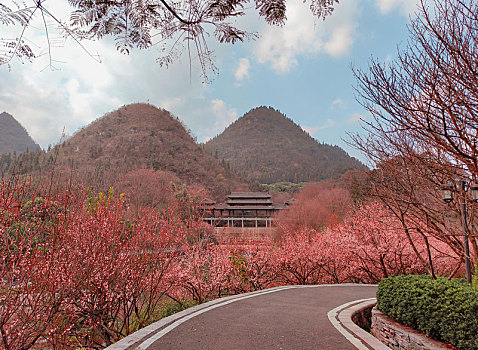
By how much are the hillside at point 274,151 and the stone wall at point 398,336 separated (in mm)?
79438

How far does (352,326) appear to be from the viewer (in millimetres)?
5660

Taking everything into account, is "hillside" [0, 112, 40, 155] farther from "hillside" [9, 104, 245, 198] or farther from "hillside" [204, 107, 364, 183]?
"hillside" [204, 107, 364, 183]

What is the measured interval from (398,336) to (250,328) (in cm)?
267

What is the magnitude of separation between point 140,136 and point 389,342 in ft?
281

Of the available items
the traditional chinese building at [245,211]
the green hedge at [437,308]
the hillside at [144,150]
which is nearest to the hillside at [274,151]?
the hillside at [144,150]

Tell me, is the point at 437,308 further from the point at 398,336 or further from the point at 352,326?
the point at 352,326

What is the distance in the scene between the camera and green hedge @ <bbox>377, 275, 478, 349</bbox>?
407 centimetres

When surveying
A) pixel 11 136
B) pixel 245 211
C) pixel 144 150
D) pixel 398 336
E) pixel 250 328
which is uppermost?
pixel 144 150

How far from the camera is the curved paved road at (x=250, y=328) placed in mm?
4505

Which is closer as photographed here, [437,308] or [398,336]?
[437,308]

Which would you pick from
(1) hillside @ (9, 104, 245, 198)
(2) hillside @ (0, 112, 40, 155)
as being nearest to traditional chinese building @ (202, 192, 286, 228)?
(1) hillside @ (9, 104, 245, 198)

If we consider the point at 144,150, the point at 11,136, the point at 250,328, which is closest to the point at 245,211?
the point at 250,328

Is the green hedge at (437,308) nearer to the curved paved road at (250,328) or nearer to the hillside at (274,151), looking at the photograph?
the curved paved road at (250,328)

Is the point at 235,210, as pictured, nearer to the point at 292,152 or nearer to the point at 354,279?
the point at 354,279
